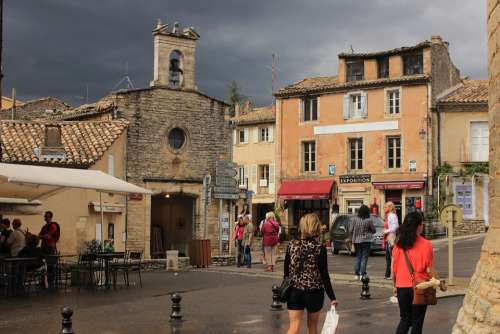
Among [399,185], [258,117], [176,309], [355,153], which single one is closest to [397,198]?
[399,185]

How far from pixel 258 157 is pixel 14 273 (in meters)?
36.9

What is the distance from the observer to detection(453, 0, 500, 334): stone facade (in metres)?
8.13

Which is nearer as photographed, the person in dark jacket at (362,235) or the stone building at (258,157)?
the person in dark jacket at (362,235)

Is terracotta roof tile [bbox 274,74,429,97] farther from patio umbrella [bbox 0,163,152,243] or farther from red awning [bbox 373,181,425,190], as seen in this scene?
patio umbrella [bbox 0,163,152,243]

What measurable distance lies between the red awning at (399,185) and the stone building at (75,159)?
1767 centimetres

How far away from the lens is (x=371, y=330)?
1043 centimetres

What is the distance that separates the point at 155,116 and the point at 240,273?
35.2 feet

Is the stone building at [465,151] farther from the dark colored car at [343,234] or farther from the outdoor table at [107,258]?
the outdoor table at [107,258]

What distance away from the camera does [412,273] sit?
831 centimetres

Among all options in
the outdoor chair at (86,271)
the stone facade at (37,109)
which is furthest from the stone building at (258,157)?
the outdoor chair at (86,271)

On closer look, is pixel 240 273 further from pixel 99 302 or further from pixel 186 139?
pixel 186 139

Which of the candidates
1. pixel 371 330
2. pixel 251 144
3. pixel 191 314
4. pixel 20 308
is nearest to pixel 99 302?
pixel 20 308

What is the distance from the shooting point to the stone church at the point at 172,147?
95.3 ft

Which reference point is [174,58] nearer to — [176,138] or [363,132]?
[176,138]
